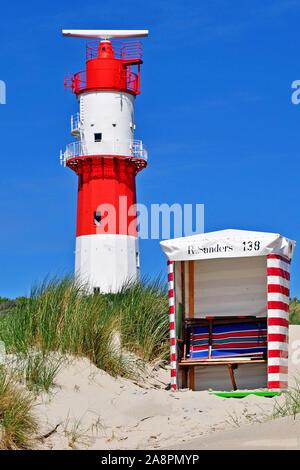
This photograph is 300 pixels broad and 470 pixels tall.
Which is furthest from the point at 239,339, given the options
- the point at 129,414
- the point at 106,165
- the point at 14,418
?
the point at 106,165

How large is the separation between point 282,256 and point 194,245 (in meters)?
1.48

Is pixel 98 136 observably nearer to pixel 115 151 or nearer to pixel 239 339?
pixel 115 151

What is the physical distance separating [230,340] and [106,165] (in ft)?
65.7

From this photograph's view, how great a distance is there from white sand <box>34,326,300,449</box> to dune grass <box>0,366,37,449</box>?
0.22 m

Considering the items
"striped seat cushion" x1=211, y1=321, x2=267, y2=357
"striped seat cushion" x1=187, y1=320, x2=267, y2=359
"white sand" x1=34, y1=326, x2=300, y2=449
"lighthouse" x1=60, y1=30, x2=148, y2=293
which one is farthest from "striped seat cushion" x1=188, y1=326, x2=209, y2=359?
"lighthouse" x1=60, y1=30, x2=148, y2=293

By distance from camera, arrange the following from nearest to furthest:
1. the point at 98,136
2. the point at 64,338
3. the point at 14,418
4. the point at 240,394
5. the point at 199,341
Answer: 1. the point at 14,418
2. the point at 64,338
3. the point at 240,394
4. the point at 199,341
5. the point at 98,136

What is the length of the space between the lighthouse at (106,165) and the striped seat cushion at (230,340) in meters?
18.3

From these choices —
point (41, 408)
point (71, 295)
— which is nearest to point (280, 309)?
point (71, 295)

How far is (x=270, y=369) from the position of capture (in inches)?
516

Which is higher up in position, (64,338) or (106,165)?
Answer: (106,165)

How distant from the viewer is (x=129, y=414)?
36.5 ft

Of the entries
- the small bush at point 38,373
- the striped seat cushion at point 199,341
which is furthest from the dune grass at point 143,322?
the small bush at point 38,373

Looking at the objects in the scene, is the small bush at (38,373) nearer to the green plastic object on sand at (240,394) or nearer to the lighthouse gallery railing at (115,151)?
the green plastic object on sand at (240,394)

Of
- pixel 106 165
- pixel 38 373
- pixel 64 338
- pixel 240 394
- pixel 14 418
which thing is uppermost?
pixel 106 165
